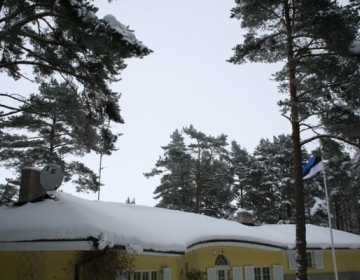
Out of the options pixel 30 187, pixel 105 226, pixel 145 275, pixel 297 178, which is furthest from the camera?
pixel 297 178

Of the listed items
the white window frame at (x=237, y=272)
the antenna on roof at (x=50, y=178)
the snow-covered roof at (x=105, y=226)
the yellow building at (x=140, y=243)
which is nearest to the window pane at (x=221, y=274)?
the yellow building at (x=140, y=243)

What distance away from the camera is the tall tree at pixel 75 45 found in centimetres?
759

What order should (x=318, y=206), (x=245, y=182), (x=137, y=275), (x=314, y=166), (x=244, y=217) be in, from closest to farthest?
(x=137, y=275) → (x=314, y=166) → (x=244, y=217) → (x=318, y=206) → (x=245, y=182)

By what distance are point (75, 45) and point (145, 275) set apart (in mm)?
7070

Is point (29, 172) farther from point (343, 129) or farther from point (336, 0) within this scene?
point (336, 0)

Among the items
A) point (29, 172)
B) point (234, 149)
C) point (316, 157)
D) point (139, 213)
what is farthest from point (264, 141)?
point (29, 172)

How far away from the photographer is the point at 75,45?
9133 millimetres

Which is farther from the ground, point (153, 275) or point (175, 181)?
point (175, 181)

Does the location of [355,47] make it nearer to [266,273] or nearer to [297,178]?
[297,178]

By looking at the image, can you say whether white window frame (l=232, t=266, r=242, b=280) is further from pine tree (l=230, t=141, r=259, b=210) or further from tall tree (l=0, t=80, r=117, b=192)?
pine tree (l=230, t=141, r=259, b=210)

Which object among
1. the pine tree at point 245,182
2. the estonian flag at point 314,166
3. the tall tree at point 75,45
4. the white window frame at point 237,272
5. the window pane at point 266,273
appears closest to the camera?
the tall tree at point 75,45

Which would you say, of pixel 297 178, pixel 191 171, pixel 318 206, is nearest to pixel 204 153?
pixel 191 171

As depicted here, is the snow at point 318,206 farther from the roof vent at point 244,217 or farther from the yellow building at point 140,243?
the roof vent at point 244,217

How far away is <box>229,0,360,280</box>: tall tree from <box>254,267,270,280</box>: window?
4504 mm
